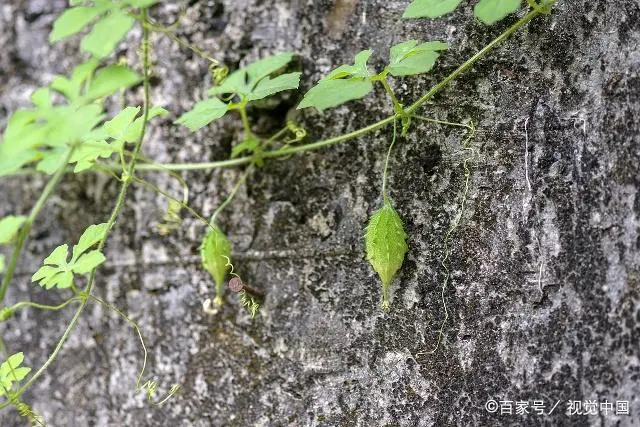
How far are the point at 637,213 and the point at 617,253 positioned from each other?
0.08 m

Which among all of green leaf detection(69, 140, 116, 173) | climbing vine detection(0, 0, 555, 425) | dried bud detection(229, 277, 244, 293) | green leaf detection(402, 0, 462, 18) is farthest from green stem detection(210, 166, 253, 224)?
green leaf detection(402, 0, 462, 18)

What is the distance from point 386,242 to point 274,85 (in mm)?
349

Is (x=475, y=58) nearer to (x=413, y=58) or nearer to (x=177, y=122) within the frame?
(x=413, y=58)

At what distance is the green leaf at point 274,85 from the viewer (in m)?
1.16

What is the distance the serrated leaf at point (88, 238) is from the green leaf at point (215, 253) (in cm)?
21

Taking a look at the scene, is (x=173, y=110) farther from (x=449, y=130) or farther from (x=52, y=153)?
(x=449, y=130)

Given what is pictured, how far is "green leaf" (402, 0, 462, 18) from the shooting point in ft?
3.40

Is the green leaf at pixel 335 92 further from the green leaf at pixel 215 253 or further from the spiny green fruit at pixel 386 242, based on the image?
the green leaf at pixel 215 253

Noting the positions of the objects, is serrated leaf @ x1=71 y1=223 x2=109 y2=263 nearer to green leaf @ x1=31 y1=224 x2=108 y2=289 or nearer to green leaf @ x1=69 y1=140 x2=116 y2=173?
green leaf @ x1=31 y1=224 x2=108 y2=289

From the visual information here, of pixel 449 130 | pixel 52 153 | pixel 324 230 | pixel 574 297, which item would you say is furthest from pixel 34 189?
pixel 574 297

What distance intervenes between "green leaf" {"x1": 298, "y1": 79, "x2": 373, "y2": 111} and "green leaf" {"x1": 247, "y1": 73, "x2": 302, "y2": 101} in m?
0.07

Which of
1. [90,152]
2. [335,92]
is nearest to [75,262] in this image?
[90,152]

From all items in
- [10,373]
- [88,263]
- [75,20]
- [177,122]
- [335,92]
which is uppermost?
[75,20]

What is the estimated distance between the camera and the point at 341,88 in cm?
108
